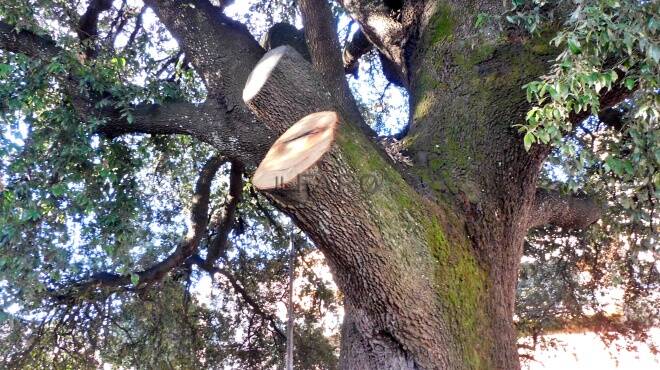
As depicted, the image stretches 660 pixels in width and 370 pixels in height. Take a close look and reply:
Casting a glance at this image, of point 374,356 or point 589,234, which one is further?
point 589,234

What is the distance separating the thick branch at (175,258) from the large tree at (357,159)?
→ 0.07 feet

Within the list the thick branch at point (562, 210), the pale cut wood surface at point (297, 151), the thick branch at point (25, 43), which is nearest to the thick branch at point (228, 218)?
the thick branch at point (25, 43)

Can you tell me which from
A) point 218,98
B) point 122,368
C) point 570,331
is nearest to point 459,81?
point 218,98

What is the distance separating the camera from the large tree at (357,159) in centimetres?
262

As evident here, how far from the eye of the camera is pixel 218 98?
414 centimetres

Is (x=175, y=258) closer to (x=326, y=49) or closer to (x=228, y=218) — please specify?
(x=228, y=218)

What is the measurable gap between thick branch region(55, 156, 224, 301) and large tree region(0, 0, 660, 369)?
0.07ft

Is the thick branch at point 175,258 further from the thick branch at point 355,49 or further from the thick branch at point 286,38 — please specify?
the thick branch at point 355,49

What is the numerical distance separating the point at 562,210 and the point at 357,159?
2.33 metres

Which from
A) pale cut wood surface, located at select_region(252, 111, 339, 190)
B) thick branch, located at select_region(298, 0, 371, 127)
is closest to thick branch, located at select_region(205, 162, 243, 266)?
thick branch, located at select_region(298, 0, 371, 127)

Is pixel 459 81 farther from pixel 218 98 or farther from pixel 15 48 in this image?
pixel 15 48

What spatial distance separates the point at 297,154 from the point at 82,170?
2724mm

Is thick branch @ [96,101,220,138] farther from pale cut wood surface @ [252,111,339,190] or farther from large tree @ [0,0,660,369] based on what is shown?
pale cut wood surface @ [252,111,339,190]

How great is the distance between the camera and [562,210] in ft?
14.0
